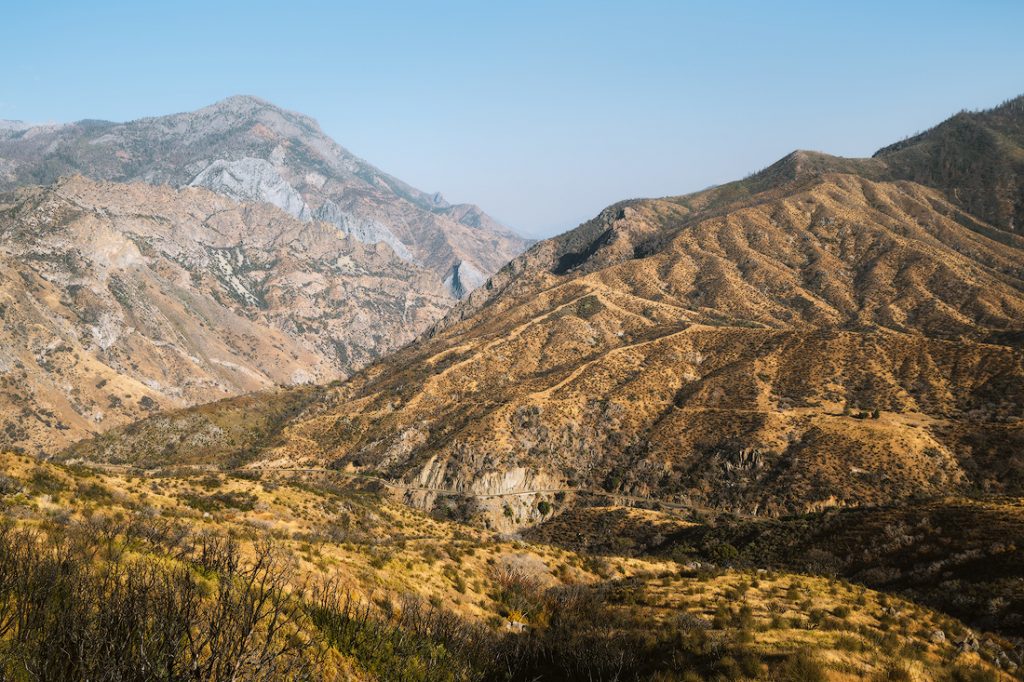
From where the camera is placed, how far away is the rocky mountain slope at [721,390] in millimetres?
80312

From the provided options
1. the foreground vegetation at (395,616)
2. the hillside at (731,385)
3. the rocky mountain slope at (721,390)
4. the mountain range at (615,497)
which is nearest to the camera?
the foreground vegetation at (395,616)

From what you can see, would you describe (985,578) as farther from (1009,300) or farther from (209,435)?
(209,435)

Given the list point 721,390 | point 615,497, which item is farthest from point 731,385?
point 615,497

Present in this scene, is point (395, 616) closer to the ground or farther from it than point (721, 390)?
farther from it

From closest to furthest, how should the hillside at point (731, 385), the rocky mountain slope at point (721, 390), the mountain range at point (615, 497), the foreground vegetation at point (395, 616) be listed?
the foreground vegetation at point (395, 616) < the mountain range at point (615, 497) < the hillside at point (731, 385) < the rocky mountain slope at point (721, 390)

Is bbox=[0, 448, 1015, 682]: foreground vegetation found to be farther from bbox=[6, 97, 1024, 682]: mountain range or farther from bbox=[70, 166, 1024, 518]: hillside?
bbox=[70, 166, 1024, 518]: hillside

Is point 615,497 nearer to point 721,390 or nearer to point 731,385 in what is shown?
point 721,390

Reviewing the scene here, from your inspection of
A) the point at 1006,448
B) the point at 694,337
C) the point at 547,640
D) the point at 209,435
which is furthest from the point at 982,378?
the point at 209,435

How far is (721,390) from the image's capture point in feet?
338

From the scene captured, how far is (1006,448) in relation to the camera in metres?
71.1

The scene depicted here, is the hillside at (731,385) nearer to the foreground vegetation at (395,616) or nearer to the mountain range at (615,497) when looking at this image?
the mountain range at (615,497)

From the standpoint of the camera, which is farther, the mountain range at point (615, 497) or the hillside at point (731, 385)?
the hillside at point (731, 385)

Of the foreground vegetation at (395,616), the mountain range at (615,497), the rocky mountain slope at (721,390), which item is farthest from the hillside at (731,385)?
the foreground vegetation at (395,616)

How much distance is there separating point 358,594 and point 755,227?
19451 cm
